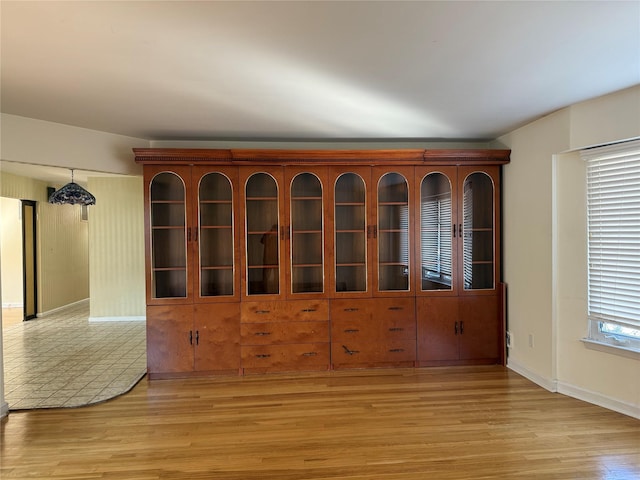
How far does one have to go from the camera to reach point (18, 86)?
8.02ft

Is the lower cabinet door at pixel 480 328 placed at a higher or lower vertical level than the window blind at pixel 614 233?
lower

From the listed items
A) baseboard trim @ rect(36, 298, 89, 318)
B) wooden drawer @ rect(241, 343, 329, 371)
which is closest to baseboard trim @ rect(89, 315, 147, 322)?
baseboard trim @ rect(36, 298, 89, 318)

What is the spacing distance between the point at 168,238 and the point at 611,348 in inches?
155

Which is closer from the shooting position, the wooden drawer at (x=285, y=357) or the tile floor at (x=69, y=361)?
the tile floor at (x=69, y=361)

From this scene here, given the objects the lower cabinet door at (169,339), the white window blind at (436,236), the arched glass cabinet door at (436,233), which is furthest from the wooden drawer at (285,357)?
the white window blind at (436,236)

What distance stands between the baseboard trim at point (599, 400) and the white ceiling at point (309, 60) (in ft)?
7.66

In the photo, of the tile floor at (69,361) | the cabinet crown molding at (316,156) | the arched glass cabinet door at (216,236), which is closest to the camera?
the tile floor at (69,361)

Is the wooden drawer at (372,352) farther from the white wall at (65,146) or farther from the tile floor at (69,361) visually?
the white wall at (65,146)

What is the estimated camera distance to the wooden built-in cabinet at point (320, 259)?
11.5ft

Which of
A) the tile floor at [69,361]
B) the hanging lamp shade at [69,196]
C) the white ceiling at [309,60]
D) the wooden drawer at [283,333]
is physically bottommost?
the tile floor at [69,361]

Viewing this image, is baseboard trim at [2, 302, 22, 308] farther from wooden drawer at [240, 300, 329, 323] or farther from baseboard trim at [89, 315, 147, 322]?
wooden drawer at [240, 300, 329, 323]

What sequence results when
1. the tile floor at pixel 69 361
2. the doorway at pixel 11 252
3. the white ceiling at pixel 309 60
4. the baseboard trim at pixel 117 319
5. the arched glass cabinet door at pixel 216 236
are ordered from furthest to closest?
the doorway at pixel 11 252 < the baseboard trim at pixel 117 319 < the arched glass cabinet door at pixel 216 236 < the tile floor at pixel 69 361 < the white ceiling at pixel 309 60

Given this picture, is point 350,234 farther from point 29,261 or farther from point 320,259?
point 29,261

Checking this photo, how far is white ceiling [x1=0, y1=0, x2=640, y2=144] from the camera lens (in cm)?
166
